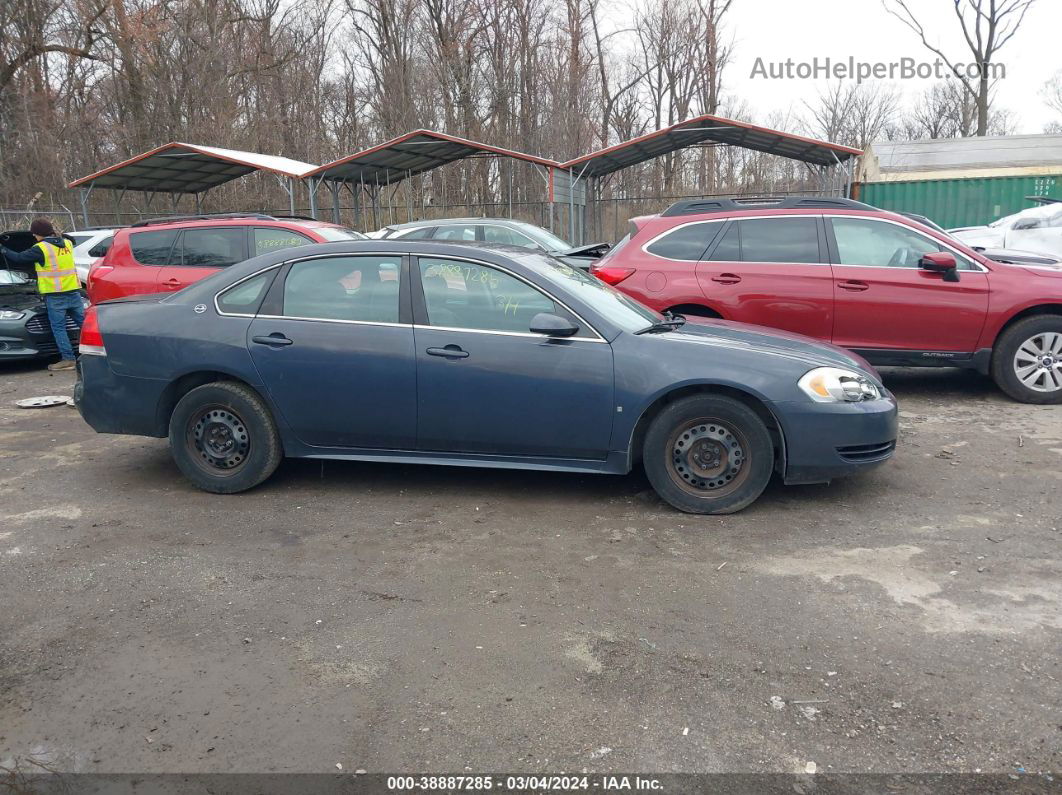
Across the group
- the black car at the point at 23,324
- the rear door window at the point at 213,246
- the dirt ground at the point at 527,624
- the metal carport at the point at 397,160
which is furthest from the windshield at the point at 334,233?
the metal carport at the point at 397,160

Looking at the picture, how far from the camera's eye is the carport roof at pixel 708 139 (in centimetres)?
1688

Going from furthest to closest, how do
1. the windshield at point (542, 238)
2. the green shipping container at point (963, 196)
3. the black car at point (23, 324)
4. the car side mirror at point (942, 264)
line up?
the green shipping container at point (963, 196) < the windshield at point (542, 238) < the black car at point (23, 324) < the car side mirror at point (942, 264)

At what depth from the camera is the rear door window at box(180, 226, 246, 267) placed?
9.48m

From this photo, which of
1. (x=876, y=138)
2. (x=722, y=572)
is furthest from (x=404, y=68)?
(x=722, y=572)

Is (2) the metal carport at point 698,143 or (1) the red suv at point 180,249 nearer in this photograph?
(1) the red suv at point 180,249

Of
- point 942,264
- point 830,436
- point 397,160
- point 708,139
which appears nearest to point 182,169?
point 397,160

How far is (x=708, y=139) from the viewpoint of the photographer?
1914 cm

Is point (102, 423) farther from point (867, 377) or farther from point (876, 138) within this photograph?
point (876, 138)

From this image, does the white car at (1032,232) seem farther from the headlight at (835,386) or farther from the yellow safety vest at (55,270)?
the yellow safety vest at (55,270)

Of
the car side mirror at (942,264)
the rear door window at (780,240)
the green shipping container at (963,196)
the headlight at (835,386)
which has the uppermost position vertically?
the green shipping container at (963,196)

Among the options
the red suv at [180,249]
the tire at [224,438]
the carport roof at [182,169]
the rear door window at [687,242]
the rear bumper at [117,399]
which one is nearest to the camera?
the tire at [224,438]

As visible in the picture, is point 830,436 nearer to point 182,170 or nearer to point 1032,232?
point 1032,232

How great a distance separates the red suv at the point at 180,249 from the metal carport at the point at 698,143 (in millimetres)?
9316

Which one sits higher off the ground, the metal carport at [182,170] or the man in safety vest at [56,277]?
the metal carport at [182,170]
